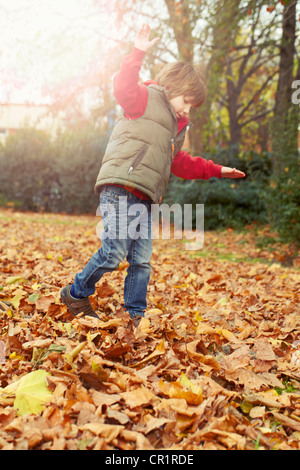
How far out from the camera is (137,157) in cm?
244

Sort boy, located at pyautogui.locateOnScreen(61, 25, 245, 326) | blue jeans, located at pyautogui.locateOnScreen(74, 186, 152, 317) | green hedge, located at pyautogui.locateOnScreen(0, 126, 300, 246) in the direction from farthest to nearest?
green hedge, located at pyautogui.locateOnScreen(0, 126, 300, 246) < blue jeans, located at pyautogui.locateOnScreen(74, 186, 152, 317) < boy, located at pyautogui.locateOnScreen(61, 25, 245, 326)

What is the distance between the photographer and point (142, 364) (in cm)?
215

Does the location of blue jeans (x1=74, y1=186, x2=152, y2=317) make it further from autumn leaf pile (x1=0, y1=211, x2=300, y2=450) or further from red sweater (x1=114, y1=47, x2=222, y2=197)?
autumn leaf pile (x1=0, y1=211, x2=300, y2=450)

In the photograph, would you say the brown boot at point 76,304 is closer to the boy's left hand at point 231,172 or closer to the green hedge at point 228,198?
the boy's left hand at point 231,172

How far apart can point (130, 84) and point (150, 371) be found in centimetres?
152

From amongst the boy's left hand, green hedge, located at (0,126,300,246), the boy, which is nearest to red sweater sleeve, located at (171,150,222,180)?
the boy's left hand

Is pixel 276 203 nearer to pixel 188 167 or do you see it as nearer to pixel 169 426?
pixel 188 167

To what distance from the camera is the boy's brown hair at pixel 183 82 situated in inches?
102

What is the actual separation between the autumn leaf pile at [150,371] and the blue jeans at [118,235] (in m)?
0.29

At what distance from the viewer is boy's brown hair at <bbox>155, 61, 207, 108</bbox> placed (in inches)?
102

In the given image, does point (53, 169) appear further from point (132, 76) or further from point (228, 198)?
point (132, 76)

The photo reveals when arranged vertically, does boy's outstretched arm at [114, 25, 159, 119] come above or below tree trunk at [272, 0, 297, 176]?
below

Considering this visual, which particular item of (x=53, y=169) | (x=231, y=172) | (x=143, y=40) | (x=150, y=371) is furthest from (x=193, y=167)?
(x=53, y=169)

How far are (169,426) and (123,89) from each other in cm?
171
